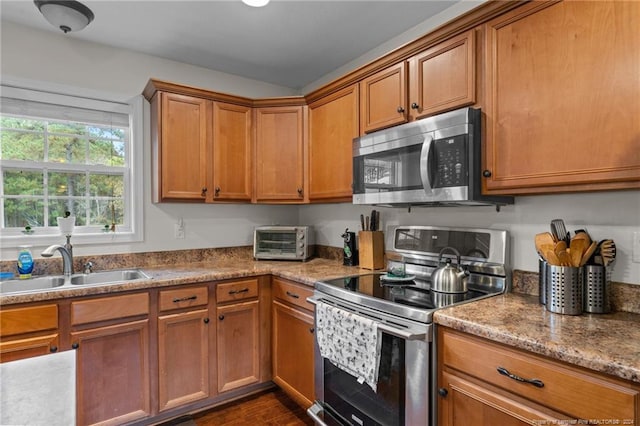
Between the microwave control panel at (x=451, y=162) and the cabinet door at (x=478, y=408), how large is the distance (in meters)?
0.86

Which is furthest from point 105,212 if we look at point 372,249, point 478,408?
point 478,408

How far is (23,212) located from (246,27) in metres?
1.93

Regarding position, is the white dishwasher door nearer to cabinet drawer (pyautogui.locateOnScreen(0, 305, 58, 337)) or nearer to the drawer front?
cabinet drawer (pyautogui.locateOnScreen(0, 305, 58, 337))

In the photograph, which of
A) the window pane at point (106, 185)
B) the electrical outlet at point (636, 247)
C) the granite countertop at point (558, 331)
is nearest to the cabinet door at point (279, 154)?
the window pane at point (106, 185)

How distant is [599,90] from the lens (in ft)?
4.17

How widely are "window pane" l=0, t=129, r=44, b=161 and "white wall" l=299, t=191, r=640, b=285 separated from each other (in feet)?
8.09

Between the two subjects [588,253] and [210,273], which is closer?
[588,253]

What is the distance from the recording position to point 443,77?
70.2 inches

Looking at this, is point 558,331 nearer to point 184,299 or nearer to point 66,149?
point 184,299

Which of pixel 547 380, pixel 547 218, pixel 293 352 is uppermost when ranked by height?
pixel 547 218

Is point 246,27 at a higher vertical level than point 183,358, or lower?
higher

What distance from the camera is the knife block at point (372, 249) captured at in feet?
8.04

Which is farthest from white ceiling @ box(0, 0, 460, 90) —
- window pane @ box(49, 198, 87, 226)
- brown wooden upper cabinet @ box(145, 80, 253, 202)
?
window pane @ box(49, 198, 87, 226)

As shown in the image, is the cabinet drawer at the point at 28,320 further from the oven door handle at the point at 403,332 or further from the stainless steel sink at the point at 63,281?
the oven door handle at the point at 403,332
